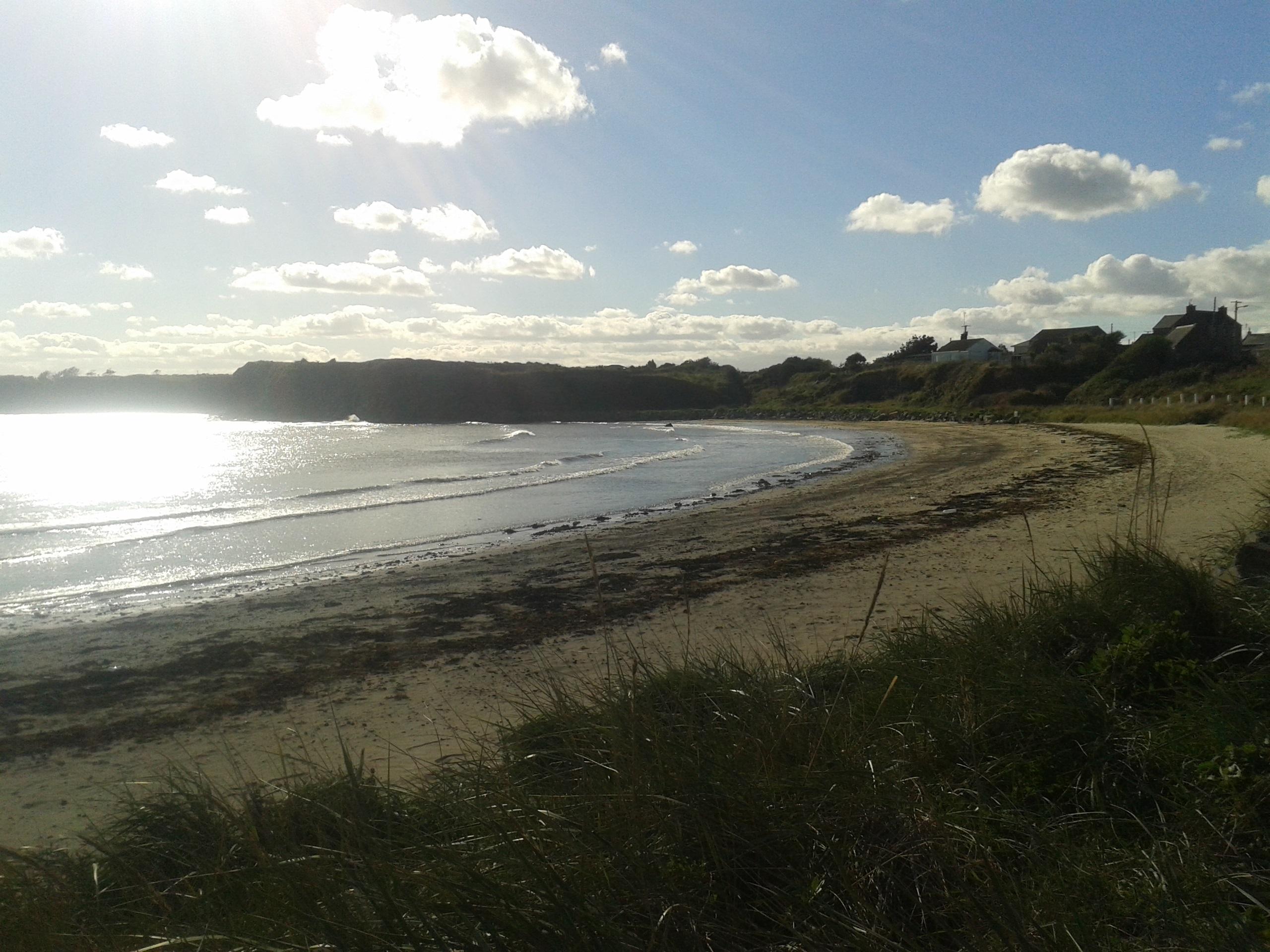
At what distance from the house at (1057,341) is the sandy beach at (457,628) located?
2653 inches

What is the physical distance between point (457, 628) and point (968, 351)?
3713 inches

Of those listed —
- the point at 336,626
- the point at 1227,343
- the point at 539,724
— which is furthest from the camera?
the point at 1227,343

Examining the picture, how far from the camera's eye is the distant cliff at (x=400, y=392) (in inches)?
4210

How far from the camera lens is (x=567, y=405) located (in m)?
109

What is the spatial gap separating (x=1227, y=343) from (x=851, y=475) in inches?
2292

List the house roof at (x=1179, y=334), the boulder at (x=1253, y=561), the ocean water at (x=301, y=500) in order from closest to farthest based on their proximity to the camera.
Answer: the boulder at (x=1253, y=561) < the ocean water at (x=301, y=500) < the house roof at (x=1179, y=334)

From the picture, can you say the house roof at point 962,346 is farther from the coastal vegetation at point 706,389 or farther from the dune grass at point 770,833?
the dune grass at point 770,833

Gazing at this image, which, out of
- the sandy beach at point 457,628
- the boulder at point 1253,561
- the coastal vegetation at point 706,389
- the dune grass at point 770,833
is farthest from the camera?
the coastal vegetation at point 706,389

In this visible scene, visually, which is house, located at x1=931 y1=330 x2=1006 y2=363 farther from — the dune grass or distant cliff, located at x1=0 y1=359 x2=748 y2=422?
the dune grass

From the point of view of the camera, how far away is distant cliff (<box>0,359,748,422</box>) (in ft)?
351

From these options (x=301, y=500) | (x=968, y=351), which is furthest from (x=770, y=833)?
(x=968, y=351)

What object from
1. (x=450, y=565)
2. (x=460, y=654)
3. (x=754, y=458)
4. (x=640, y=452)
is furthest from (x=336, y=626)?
(x=640, y=452)

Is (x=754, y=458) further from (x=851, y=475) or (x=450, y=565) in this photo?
(x=450, y=565)

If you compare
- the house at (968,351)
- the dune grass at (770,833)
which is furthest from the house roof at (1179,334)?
the dune grass at (770,833)
